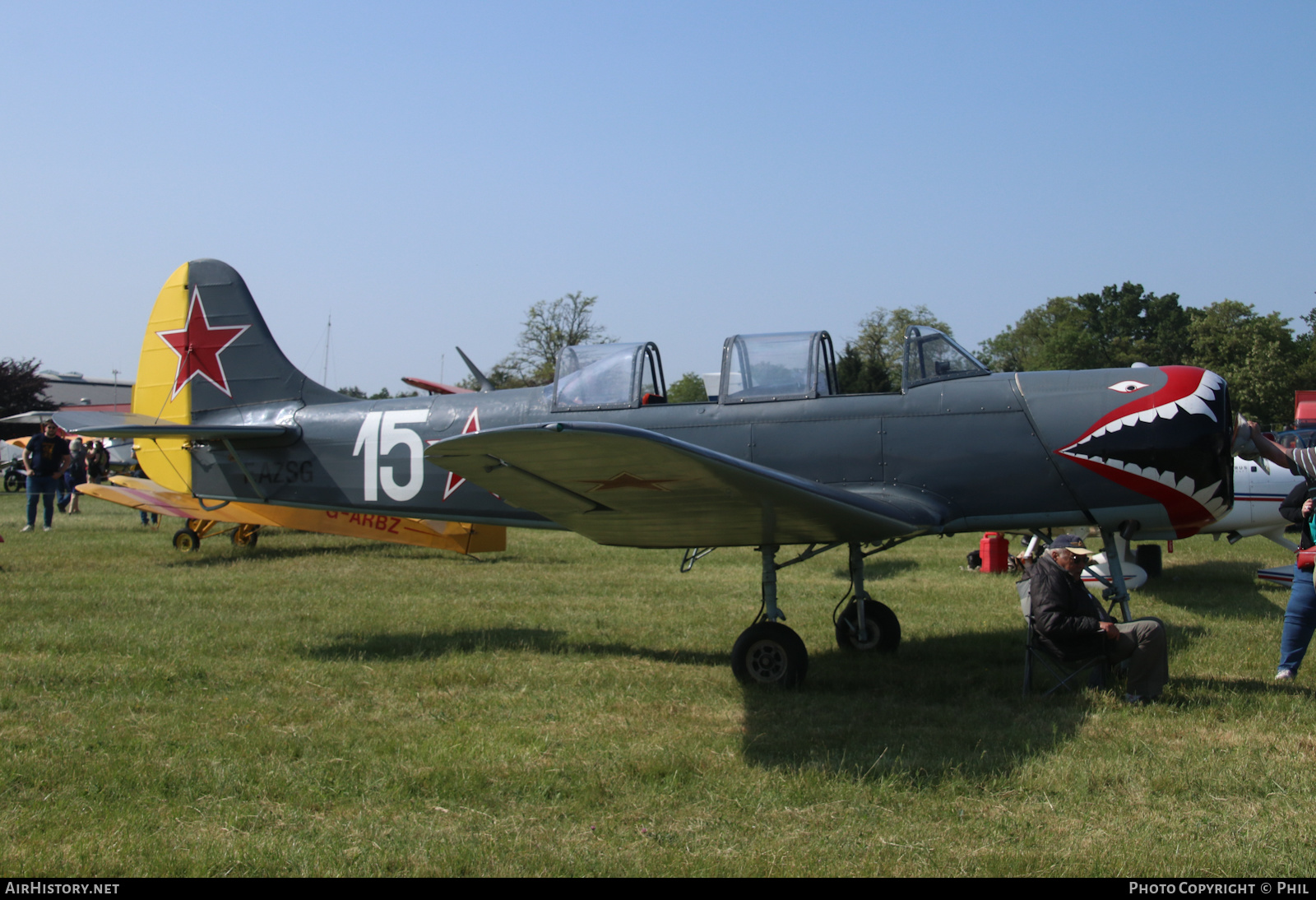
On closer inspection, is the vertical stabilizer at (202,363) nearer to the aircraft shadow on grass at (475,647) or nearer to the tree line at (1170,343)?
the aircraft shadow on grass at (475,647)

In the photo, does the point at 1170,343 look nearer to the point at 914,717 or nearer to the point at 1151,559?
the point at 1151,559

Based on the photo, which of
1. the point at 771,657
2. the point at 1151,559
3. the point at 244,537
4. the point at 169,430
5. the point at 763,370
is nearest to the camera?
the point at 771,657

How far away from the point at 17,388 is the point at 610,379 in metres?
52.7

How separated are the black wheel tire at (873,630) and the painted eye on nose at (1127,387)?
7.29 ft

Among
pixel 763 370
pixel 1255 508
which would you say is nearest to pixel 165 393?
pixel 763 370

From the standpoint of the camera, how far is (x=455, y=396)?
768 centimetres

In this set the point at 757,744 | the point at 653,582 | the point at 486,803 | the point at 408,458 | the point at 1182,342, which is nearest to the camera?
the point at 486,803

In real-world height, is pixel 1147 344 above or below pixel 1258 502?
above

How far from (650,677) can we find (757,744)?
4.89 feet

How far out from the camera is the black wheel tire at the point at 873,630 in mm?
6707

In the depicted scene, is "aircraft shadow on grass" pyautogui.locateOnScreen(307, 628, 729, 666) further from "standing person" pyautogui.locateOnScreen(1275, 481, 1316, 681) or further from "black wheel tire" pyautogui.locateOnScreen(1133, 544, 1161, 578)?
"black wheel tire" pyautogui.locateOnScreen(1133, 544, 1161, 578)

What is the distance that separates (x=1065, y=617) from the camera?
5180 mm

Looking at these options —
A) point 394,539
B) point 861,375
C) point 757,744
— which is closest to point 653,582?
point 394,539

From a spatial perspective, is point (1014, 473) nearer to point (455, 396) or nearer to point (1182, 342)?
point (455, 396)
